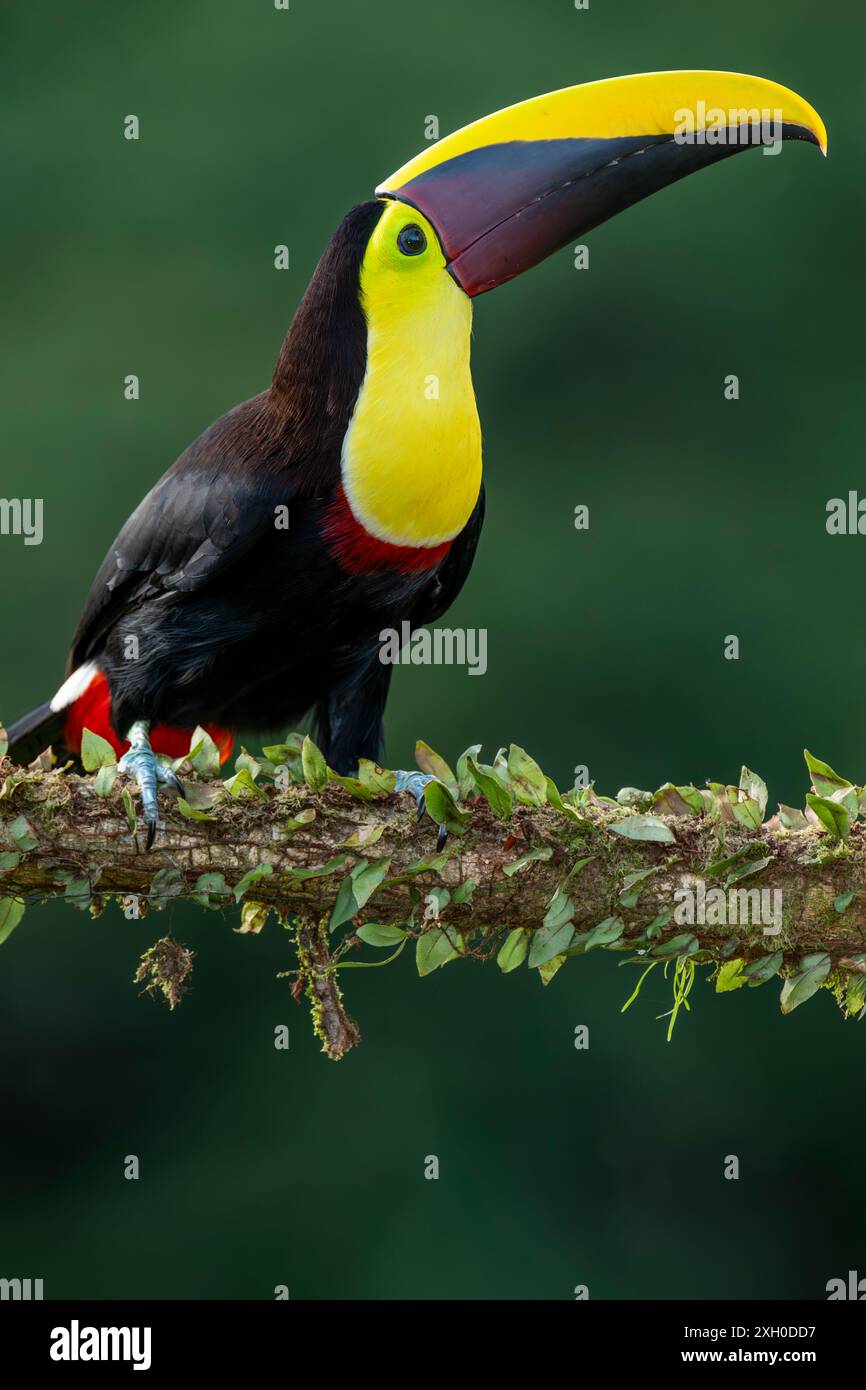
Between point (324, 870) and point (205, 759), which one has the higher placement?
point (205, 759)

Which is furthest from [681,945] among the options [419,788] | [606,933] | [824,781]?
[419,788]

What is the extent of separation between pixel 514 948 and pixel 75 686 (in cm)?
101

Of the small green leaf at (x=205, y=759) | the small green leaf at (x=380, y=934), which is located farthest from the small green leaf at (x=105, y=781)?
the small green leaf at (x=380, y=934)

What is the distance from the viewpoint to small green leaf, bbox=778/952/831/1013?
2295 mm

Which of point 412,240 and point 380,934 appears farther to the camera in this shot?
point 412,240

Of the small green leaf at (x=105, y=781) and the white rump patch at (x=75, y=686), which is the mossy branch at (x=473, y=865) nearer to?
the small green leaf at (x=105, y=781)

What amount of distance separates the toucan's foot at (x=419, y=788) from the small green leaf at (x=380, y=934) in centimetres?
13

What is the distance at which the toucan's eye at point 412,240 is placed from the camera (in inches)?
103

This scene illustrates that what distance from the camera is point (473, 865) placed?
228cm

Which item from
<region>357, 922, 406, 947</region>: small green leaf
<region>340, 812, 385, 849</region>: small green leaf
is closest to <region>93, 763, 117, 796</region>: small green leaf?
<region>340, 812, 385, 849</region>: small green leaf

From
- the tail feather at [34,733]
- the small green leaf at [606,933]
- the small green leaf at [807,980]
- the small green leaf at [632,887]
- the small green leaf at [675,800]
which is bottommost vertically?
the small green leaf at [807,980]

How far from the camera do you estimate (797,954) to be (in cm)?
230

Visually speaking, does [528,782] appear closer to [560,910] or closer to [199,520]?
[560,910]

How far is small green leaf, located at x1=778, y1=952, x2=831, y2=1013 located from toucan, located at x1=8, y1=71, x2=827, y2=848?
61cm
